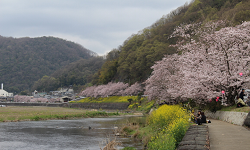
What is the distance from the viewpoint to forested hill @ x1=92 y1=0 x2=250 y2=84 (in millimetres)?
75169

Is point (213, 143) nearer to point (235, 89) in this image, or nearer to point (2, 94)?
point (235, 89)

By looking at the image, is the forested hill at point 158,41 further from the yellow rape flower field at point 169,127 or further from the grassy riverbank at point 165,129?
the yellow rape flower field at point 169,127

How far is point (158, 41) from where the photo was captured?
92062 mm

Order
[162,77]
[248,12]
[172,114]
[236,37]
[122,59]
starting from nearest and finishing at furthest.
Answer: [172,114] → [236,37] → [162,77] → [248,12] → [122,59]

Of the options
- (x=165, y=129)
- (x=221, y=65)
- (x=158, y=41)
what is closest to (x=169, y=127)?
(x=165, y=129)

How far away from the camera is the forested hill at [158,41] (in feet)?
247

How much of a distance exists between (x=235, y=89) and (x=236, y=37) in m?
4.83

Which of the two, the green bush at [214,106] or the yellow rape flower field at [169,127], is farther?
the green bush at [214,106]

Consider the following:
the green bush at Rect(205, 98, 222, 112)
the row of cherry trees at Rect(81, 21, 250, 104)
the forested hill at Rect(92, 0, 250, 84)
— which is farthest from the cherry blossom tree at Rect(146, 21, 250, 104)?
the forested hill at Rect(92, 0, 250, 84)

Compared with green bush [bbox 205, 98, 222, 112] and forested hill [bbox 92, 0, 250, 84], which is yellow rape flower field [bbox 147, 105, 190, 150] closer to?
green bush [bbox 205, 98, 222, 112]

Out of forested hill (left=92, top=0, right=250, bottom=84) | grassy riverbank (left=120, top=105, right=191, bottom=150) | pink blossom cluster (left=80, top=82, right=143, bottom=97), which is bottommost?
grassy riverbank (left=120, top=105, right=191, bottom=150)

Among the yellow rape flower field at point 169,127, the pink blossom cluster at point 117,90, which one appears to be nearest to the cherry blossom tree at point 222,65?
the yellow rape flower field at point 169,127

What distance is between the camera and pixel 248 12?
56.3 m

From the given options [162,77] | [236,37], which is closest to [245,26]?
[236,37]
